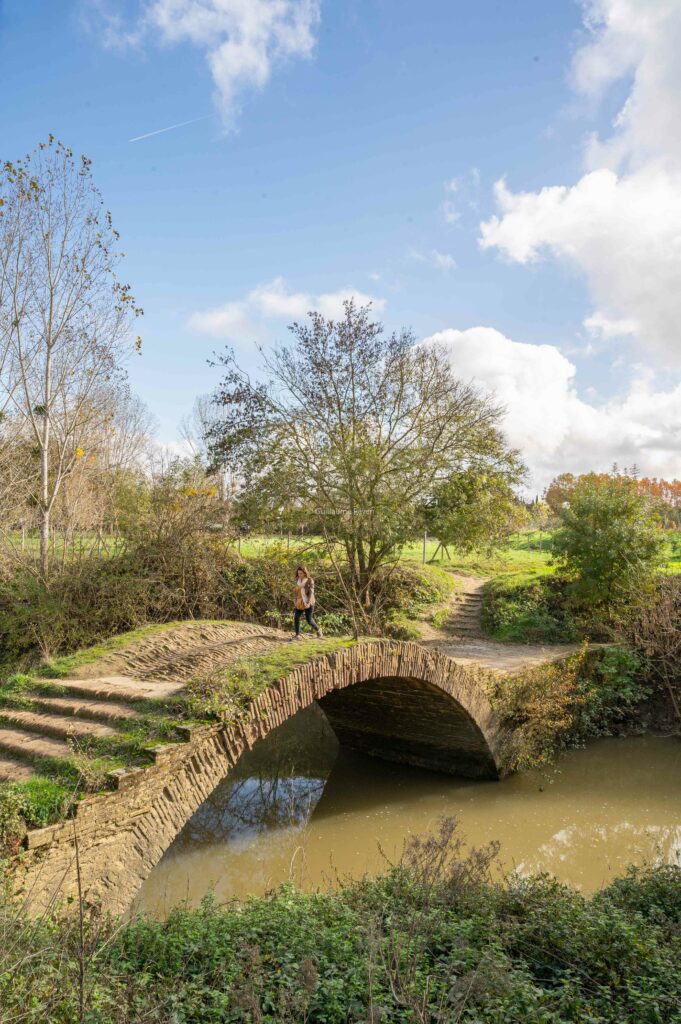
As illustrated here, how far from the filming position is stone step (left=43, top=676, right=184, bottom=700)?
28.1 ft

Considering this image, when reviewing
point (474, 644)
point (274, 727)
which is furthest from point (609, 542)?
point (274, 727)

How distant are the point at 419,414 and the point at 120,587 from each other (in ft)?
28.2

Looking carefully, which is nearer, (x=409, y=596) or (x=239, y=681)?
(x=239, y=681)

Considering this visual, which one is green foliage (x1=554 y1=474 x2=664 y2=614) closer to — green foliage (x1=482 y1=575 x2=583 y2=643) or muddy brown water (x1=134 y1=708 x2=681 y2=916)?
green foliage (x1=482 y1=575 x2=583 y2=643)

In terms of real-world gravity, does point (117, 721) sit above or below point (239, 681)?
below

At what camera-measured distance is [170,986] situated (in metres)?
4.73

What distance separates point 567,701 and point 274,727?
673 centimetres

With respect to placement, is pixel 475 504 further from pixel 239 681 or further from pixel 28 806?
pixel 28 806

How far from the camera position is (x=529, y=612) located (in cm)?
2009

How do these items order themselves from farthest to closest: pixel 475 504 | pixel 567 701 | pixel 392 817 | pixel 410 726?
pixel 475 504 < pixel 567 701 < pixel 410 726 < pixel 392 817

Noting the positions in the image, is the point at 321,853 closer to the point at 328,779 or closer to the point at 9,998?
the point at 328,779

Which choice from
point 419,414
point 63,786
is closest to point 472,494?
point 419,414

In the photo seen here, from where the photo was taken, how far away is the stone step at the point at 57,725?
25.4 ft

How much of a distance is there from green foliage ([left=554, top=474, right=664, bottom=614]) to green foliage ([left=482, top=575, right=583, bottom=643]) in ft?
2.85
